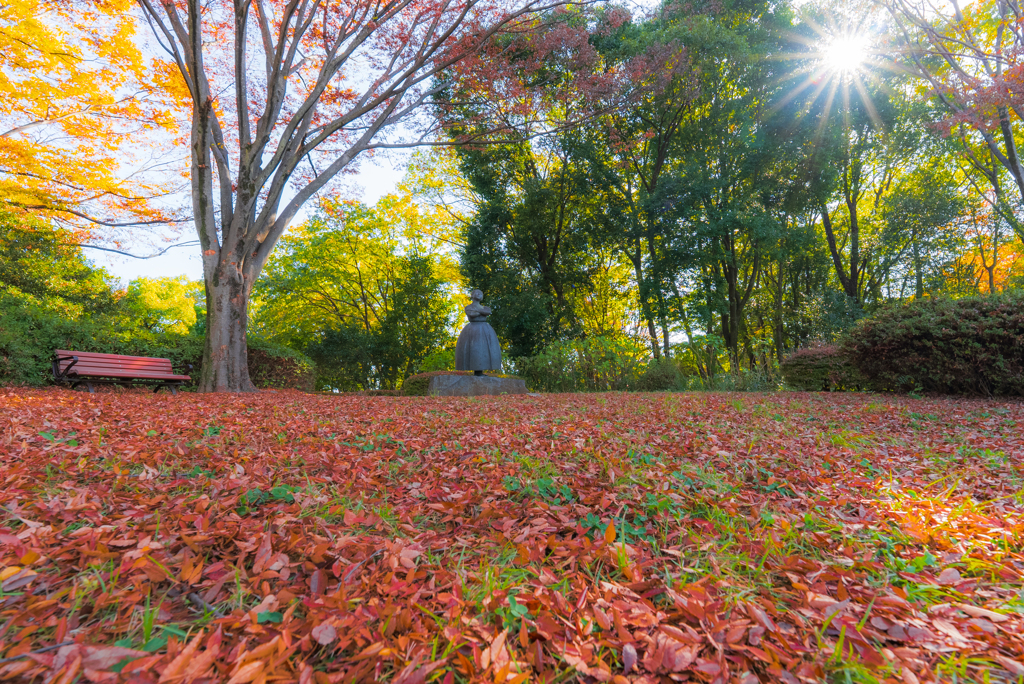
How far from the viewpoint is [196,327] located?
9.70 meters

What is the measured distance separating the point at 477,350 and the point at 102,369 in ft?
18.3

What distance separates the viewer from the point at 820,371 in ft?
27.2

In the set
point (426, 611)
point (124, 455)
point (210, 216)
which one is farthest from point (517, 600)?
point (210, 216)

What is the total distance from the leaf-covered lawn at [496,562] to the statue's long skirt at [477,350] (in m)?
5.88

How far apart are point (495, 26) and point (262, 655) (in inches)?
304

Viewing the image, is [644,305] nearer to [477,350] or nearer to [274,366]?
[477,350]

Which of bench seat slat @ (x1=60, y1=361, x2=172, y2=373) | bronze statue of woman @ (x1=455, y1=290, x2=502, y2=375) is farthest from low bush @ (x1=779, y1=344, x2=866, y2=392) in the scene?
bench seat slat @ (x1=60, y1=361, x2=172, y2=373)

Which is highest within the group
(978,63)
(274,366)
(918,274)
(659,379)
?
(978,63)

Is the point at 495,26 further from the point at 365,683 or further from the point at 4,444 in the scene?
the point at 365,683

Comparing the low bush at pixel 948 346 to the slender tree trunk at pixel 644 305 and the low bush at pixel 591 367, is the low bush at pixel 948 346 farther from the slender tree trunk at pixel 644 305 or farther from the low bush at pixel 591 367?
the slender tree trunk at pixel 644 305

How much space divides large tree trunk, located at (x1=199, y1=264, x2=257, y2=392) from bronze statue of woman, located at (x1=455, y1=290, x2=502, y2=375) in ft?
11.9

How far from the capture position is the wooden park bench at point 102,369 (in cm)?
622

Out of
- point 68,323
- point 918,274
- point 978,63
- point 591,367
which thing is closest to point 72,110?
point 68,323

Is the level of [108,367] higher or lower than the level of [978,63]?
lower
